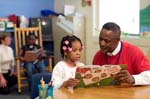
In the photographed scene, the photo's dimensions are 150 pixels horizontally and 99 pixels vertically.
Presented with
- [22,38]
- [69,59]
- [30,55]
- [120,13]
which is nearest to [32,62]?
[30,55]

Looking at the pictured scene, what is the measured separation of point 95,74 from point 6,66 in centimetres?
329

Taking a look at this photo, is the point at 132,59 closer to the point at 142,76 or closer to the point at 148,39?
the point at 142,76

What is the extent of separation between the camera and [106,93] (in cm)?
203

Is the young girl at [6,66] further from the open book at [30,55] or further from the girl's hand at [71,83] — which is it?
the girl's hand at [71,83]

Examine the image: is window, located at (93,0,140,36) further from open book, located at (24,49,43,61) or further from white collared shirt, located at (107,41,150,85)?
white collared shirt, located at (107,41,150,85)

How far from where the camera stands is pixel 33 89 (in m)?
2.29

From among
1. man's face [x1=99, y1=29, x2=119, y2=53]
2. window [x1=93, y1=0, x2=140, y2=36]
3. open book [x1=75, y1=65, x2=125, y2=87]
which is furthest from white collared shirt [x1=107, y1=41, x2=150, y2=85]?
window [x1=93, y1=0, x2=140, y2=36]

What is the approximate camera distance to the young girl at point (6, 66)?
16.5ft

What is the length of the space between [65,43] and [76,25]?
124 inches

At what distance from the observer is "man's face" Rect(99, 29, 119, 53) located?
2.32 meters

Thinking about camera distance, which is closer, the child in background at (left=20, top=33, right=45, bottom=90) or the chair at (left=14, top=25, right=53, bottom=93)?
the child in background at (left=20, top=33, right=45, bottom=90)

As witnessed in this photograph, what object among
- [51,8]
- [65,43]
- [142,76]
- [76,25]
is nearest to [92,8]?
[76,25]

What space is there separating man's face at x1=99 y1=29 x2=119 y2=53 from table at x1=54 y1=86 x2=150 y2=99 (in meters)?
0.31

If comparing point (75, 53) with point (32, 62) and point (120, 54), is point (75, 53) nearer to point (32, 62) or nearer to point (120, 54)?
point (120, 54)
